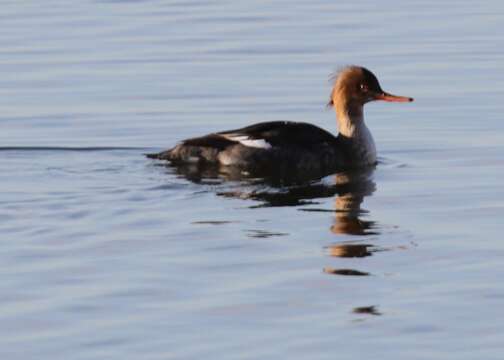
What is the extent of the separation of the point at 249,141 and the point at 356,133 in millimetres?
1206

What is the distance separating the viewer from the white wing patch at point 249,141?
14188mm

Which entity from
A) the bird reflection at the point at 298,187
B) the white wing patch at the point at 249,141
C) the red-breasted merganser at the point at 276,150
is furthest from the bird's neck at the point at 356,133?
the white wing patch at the point at 249,141

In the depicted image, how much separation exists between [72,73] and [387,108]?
387 cm

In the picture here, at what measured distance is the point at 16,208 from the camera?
11977mm

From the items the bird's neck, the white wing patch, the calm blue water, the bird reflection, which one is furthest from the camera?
the bird's neck

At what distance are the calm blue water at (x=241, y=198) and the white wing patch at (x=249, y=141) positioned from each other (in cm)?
63

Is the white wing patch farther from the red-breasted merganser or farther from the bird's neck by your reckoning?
the bird's neck

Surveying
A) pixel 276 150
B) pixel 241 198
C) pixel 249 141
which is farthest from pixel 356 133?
pixel 241 198

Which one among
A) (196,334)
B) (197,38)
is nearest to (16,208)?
(196,334)

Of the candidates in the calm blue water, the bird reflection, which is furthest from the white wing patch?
the calm blue water

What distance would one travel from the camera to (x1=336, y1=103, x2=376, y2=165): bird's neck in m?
14.5

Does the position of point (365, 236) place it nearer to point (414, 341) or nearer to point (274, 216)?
point (274, 216)

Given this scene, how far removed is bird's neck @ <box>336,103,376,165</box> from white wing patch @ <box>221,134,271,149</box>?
2.82 ft

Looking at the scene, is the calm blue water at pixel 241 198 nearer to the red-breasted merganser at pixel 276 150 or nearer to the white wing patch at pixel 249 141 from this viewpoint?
the red-breasted merganser at pixel 276 150
